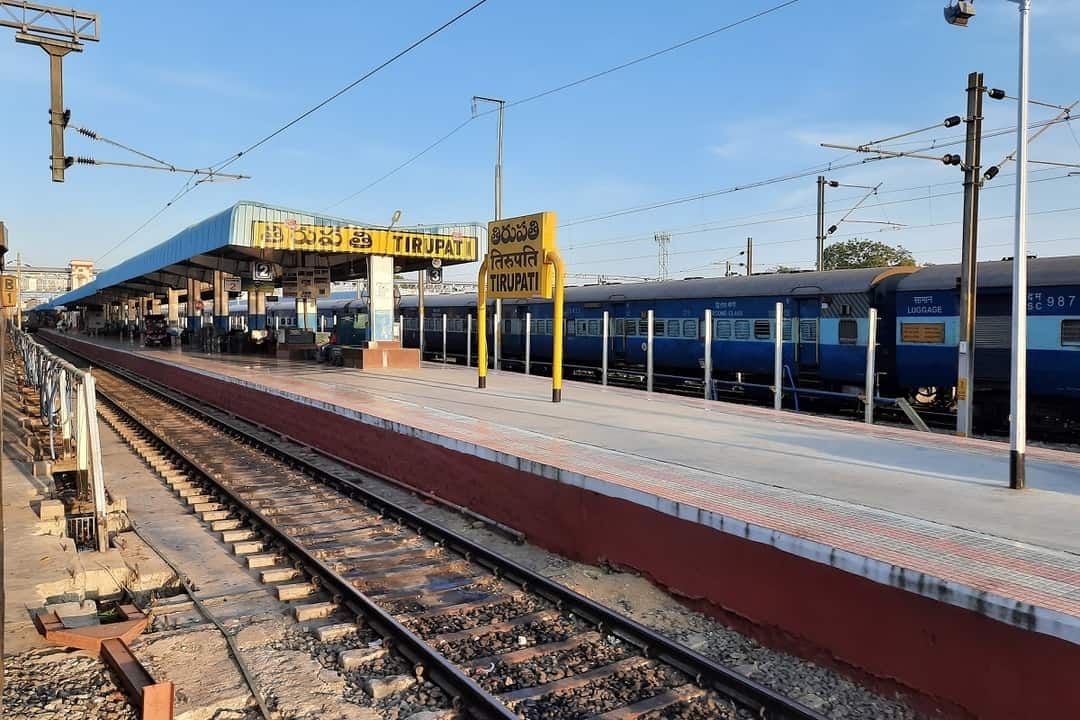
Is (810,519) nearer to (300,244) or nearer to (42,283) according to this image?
(300,244)

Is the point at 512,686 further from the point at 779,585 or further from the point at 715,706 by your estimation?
the point at 779,585

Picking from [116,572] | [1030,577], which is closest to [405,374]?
[116,572]

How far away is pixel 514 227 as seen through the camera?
1493cm

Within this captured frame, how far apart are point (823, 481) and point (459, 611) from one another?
12.0 ft

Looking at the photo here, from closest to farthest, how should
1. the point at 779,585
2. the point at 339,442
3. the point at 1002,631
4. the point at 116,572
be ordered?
the point at 1002,631, the point at 779,585, the point at 116,572, the point at 339,442

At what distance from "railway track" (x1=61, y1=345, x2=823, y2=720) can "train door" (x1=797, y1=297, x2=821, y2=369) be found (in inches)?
465

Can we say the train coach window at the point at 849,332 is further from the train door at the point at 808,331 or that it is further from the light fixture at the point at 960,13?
the light fixture at the point at 960,13

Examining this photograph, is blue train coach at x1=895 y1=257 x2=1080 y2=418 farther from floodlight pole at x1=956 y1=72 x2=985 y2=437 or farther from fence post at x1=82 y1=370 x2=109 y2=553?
fence post at x1=82 y1=370 x2=109 y2=553

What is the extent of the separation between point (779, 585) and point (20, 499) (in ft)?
29.7

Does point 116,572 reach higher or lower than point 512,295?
lower

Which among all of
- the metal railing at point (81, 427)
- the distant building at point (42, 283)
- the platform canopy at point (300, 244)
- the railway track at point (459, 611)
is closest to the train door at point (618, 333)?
the platform canopy at point (300, 244)

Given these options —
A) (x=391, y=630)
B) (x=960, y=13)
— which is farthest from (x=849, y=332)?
(x=391, y=630)

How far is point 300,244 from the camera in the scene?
71.8 ft

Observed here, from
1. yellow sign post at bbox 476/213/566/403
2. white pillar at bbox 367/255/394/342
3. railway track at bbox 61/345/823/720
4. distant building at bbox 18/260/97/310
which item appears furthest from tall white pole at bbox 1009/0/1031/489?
distant building at bbox 18/260/97/310
